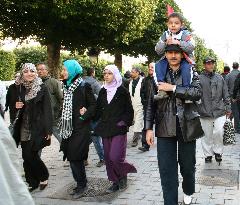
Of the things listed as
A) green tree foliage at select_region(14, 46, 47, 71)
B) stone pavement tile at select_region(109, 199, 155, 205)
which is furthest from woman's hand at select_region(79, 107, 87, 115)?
green tree foliage at select_region(14, 46, 47, 71)

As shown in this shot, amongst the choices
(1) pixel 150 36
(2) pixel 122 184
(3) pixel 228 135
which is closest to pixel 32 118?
(2) pixel 122 184

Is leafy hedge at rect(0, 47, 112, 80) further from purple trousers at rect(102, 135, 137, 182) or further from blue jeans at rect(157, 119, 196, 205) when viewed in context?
blue jeans at rect(157, 119, 196, 205)

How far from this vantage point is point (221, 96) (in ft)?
27.1

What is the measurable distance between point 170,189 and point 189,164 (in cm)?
36

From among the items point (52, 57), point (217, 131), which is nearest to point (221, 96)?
point (217, 131)

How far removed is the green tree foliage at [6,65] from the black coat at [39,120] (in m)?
20.8

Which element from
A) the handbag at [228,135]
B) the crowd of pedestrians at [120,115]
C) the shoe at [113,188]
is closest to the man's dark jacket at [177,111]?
the crowd of pedestrians at [120,115]

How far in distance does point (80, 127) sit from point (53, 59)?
17626mm

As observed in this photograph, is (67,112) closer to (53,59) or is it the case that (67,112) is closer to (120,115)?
(120,115)

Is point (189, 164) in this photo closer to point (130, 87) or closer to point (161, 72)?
point (161, 72)

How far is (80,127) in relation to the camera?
6305mm

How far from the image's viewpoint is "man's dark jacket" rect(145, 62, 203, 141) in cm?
485

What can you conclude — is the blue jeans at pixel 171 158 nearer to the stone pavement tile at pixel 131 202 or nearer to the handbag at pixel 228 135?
the stone pavement tile at pixel 131 202

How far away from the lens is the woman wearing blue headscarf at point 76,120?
6.24m
